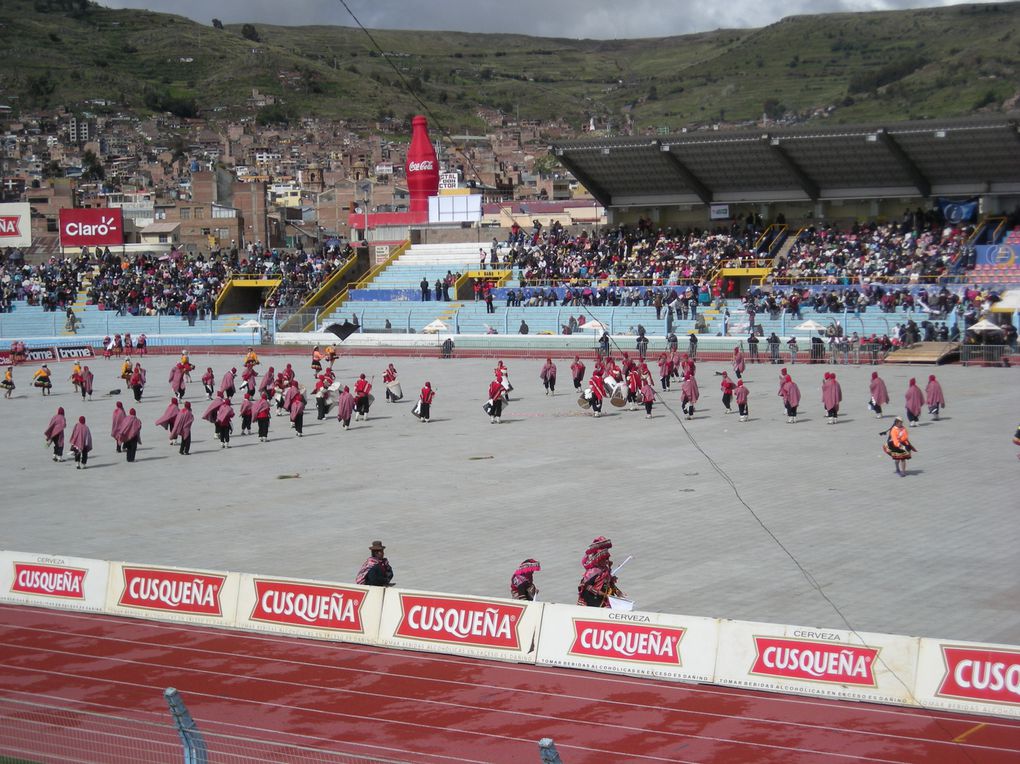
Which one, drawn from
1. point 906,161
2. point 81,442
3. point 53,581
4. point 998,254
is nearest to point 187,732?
point 53,581

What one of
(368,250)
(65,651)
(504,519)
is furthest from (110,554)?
(368,250)

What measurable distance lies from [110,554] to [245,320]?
146 ft

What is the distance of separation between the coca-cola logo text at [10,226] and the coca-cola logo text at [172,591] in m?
66.8

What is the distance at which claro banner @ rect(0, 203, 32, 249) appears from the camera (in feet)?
247

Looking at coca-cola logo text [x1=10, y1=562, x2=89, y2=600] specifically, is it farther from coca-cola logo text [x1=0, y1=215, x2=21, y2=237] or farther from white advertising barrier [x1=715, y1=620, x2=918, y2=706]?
coca-cola logo text [x1=0, y1=215, x2=21, y2=237]

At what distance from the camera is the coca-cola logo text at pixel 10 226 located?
247ft

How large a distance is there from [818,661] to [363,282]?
179ft

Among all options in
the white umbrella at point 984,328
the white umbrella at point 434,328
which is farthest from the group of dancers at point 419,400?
the white umbrella at point 434,328

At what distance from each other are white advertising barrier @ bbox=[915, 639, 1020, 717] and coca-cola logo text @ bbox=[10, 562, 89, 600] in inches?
361

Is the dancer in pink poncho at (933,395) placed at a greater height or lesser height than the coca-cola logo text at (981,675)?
greater

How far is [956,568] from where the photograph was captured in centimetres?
1501

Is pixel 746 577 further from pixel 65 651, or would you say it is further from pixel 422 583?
pixel 65 651

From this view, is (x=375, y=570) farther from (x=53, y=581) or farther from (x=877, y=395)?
(x=877, y=395)

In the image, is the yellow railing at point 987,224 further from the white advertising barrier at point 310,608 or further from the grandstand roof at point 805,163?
the white advertising barrier at point 310,608
